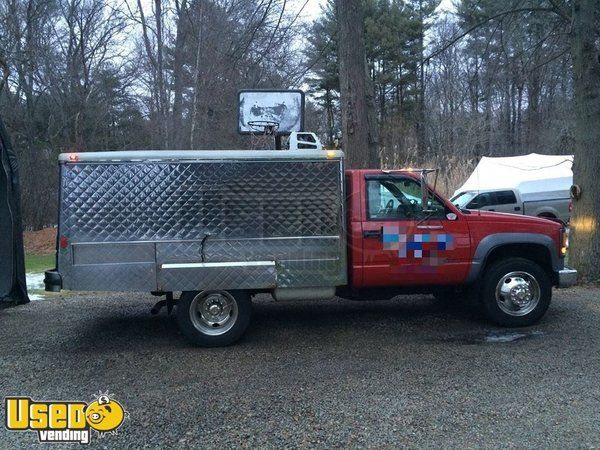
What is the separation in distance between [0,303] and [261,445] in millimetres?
5023

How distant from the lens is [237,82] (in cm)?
2164

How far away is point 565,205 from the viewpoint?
61.3ft

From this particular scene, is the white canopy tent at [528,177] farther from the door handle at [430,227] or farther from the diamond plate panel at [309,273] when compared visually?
the diamond plate panel at [309,273]

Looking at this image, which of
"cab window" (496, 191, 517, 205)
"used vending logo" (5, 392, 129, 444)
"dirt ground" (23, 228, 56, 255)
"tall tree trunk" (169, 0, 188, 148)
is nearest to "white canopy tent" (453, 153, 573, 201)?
"cab window" (496, 191, 517, 205)

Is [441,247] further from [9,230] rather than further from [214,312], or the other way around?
[9,230]

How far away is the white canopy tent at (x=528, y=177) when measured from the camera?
18953 millimetres

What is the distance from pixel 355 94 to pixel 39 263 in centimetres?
1142

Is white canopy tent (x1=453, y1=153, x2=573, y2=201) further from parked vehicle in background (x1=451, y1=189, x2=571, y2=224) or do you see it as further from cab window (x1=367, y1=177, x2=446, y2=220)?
cab window (x1=367, y1=177, x2=446, y2=220)

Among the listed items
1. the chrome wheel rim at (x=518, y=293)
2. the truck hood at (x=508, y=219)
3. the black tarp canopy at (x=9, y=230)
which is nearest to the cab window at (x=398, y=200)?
the truck hood at (x=508, y=219)

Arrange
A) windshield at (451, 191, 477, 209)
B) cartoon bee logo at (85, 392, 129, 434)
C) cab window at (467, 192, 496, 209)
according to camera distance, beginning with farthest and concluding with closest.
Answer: windshield at (451, 191, 477, 209) → cab window at (467, 192, 496, 209) → cartoon bee logo at (85, 392, 129, 434)

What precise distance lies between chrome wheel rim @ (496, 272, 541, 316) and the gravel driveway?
0.29 metres

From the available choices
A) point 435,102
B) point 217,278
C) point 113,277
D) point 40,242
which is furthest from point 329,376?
point 435,102

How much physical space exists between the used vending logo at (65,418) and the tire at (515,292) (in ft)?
14.7

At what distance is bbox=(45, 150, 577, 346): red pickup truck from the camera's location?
5965 mm
